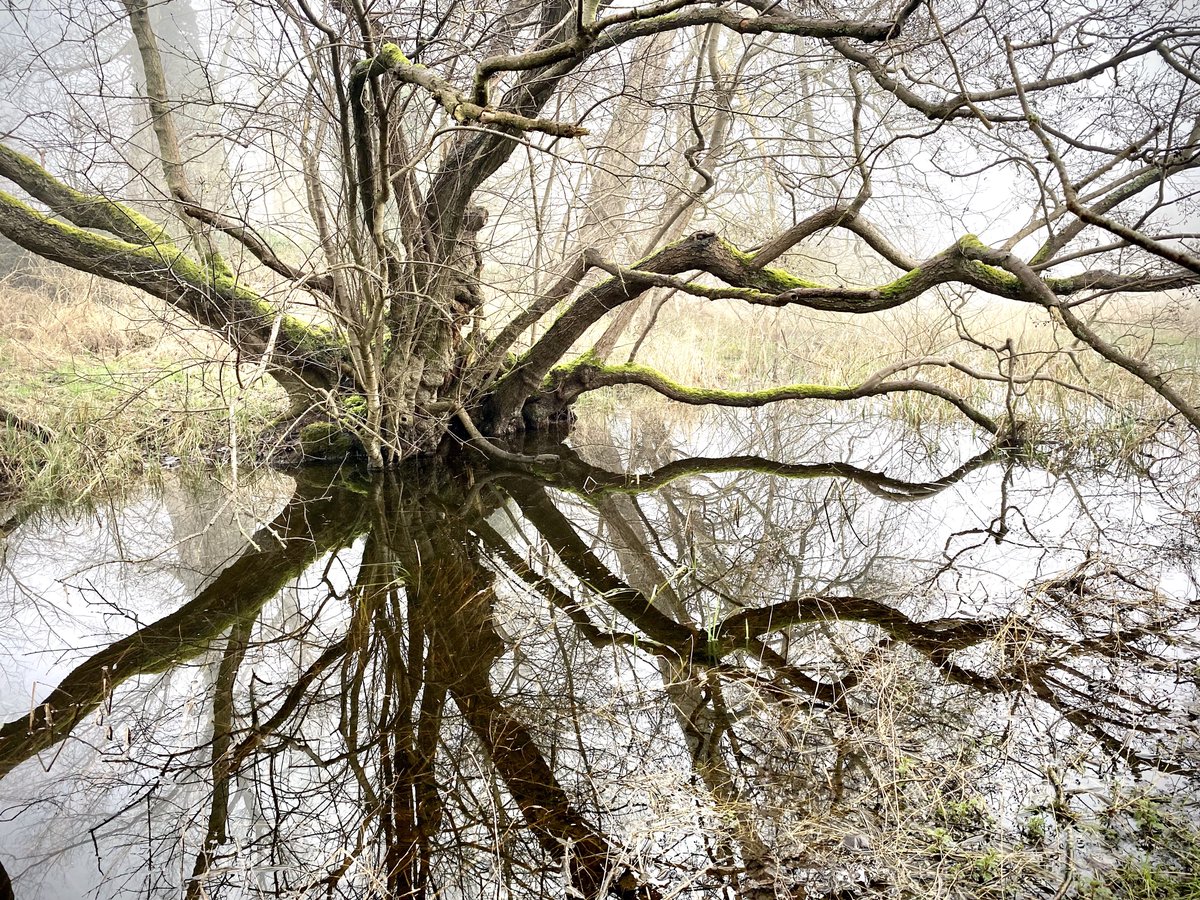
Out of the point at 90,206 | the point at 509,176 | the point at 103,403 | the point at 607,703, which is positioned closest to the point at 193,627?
the point at 607,703

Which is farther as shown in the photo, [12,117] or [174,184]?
[12,117]

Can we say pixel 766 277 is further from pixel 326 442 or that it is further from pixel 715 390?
pixel 326 442

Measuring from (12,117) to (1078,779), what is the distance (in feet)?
52.2

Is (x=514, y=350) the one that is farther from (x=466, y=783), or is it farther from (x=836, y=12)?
(x=466, y=783)

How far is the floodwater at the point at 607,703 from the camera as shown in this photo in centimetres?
172

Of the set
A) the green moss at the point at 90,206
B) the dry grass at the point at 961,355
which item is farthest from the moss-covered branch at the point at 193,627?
the dry grass at the point at 961,355

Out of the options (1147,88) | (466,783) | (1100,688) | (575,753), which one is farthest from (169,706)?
(1147,88)

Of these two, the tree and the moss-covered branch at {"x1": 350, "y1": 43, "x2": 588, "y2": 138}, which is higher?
the tree

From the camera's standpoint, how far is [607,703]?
244 cm

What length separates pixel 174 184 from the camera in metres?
4.99

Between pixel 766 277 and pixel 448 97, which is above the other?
pixel 766 277

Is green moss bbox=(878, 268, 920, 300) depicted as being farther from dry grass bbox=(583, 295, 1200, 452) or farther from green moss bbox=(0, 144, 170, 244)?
green moss bbox=(0, 144, 170, 244)

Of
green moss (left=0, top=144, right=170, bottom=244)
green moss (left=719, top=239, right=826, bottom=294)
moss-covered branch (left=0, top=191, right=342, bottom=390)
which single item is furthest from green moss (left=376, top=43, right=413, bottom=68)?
green moss (left=719, top=239, right=826, bottom=294)

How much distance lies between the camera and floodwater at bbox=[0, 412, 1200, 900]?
5.64ft
